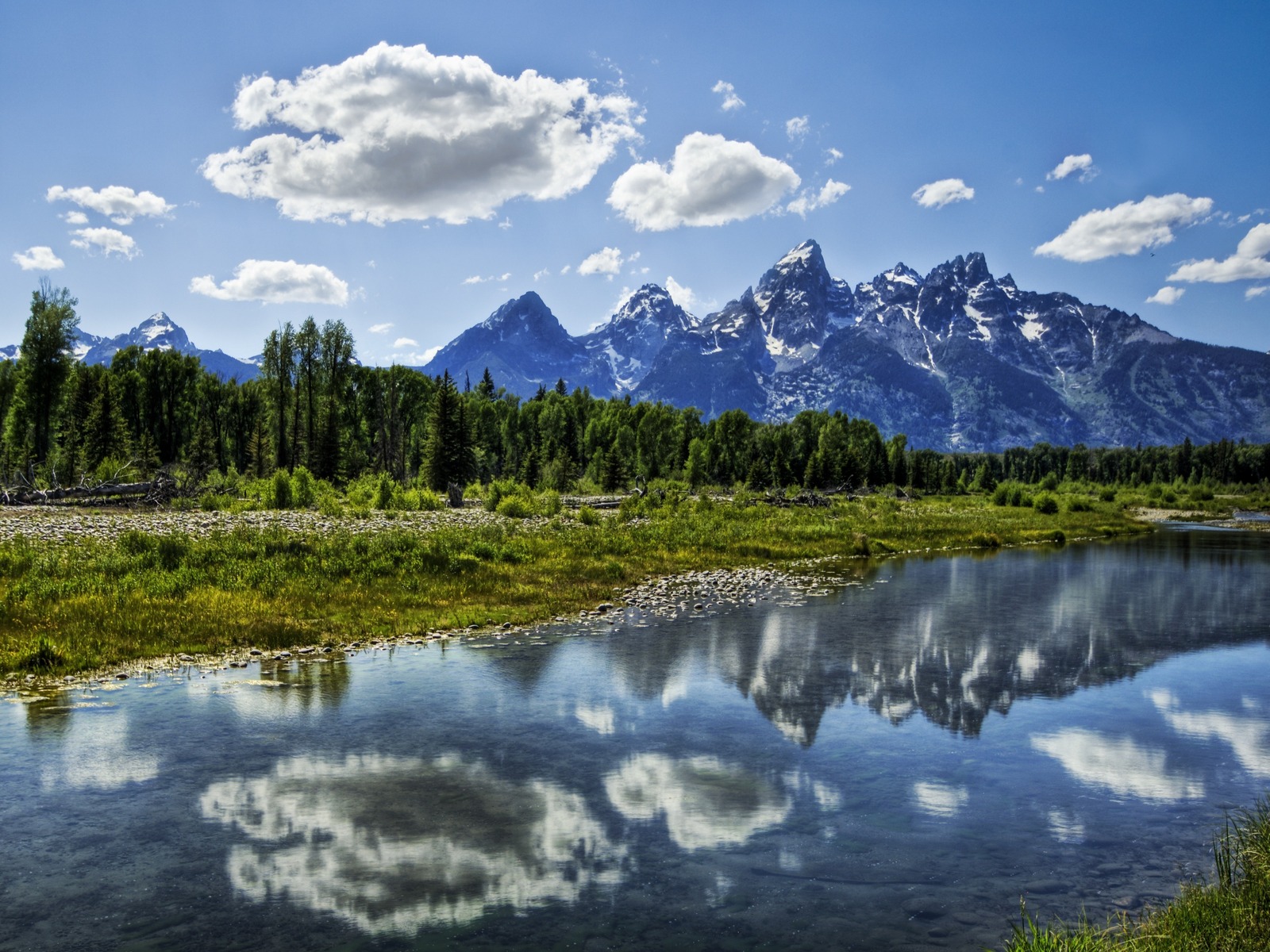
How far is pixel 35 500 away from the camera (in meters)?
47.4

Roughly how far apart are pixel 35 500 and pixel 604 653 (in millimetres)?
45244

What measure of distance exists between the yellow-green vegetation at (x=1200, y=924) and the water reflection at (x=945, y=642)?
6.17 metres

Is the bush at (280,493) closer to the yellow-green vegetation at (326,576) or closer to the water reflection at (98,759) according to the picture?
the yellow-green vegetation at (326,576)

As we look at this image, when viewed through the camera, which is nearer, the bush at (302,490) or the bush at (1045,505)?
the bush at (302,490)

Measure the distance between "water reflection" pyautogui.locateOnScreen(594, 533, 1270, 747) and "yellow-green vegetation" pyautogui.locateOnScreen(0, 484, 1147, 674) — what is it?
6755mm

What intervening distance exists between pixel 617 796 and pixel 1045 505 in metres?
94.1

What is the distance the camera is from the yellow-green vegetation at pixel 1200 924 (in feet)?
23.5

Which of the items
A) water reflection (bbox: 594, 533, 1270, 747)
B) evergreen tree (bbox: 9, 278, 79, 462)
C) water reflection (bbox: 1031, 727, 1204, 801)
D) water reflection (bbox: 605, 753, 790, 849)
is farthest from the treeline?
water reflection (bbox: 1031, 727, 1204, 801)

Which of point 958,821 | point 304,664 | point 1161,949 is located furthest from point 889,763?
point 304,664

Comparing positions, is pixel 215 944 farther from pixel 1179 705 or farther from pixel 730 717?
pixel 1179 705

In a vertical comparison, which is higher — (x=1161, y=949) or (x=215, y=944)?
(x=1161, y=949)

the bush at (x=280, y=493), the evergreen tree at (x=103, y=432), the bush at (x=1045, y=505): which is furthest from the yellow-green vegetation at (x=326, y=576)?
the bush at (x=1045, y=505)

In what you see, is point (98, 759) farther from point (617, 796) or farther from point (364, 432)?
point (364, 432)

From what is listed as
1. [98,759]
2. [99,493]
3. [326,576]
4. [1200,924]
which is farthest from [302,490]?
[1200,924]
